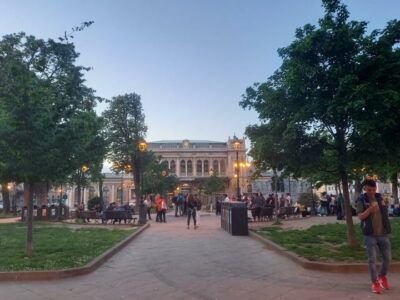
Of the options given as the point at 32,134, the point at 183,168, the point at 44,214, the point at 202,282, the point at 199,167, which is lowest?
the point at 202,282

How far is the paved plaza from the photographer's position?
6.01m

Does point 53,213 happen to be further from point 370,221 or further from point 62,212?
point 370,221

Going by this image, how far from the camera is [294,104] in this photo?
998 cm

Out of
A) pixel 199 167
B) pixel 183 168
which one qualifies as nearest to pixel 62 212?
pixel 183 168

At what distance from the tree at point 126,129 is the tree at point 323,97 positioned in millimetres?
35863

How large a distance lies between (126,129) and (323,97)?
38.7 meters

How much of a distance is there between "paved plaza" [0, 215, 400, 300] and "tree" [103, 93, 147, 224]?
36519mm

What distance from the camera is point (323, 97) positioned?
971cm

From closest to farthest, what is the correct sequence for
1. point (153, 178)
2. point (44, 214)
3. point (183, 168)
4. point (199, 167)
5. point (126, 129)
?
point (44, 214) < point (126, 129) < point (153, 178) < point (183, 168) < point (199, 167)

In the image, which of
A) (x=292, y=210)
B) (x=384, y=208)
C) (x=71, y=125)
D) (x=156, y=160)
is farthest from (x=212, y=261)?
(x=156, y=160)

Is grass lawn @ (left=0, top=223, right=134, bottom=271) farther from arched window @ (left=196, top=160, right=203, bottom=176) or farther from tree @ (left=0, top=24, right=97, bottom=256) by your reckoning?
arched window @ (left=196, top=160, right=203, bottom=176)

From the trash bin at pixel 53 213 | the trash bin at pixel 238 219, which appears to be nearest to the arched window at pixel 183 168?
the trash bin at pixel 53 213

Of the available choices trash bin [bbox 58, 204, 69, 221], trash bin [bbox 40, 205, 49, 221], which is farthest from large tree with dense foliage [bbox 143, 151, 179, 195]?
trash bin [bbox 40, 205, 49, 221]

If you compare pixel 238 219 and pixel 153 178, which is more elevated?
pixel 153 178
